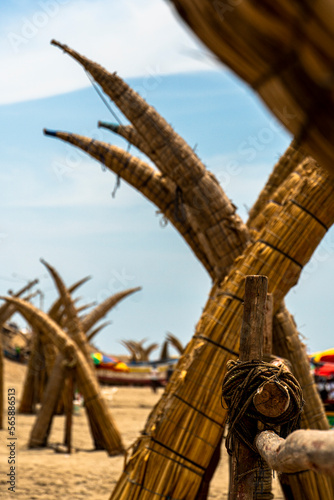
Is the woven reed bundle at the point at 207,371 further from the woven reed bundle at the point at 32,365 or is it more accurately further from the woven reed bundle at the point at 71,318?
the woven reed bundle at the point at 32,365

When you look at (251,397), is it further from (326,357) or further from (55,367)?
(55,367)

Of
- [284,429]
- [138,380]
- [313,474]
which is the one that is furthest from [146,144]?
[138,380]

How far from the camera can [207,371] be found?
4547mm

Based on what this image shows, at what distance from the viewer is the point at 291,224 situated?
4.72 meters

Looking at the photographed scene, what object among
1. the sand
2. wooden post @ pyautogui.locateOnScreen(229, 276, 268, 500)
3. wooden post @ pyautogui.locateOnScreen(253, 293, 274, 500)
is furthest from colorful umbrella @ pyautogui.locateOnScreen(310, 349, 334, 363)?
wooden post @ pyautogui.locateOnScreen(229, 276, 268, 500)

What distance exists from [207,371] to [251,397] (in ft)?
6.59

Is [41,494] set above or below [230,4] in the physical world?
below

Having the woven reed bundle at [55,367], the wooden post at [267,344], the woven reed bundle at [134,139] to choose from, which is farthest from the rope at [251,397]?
the woven reed bundle at [55,367]

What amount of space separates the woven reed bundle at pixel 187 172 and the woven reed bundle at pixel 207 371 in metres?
0.57

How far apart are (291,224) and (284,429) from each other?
2301mm

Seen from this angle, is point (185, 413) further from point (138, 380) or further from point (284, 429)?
point (138, 380)

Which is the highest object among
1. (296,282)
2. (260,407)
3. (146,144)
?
(146,144)

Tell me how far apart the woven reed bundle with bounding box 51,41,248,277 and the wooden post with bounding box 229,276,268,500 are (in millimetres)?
2248

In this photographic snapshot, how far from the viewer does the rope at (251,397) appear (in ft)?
8.40
